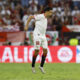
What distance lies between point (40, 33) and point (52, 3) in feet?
31.2

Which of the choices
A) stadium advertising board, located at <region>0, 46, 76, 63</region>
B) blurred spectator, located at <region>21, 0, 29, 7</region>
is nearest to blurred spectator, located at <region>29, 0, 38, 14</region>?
blurred spectator, located at <region>21, 0, 29, 7</region>

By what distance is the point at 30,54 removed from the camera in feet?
51.4

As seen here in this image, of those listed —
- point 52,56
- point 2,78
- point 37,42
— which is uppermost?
point 37,42

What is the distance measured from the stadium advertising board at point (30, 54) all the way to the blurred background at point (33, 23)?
116 cm

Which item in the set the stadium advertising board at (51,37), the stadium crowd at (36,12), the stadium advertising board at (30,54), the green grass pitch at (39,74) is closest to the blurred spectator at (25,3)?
the stadium crowd at (36,12)

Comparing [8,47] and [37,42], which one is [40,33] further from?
[8,47]

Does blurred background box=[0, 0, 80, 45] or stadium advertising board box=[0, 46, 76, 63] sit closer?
stadium advertising board box=[0, 46, 76, 63]

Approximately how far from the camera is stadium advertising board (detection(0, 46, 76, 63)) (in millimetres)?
15566

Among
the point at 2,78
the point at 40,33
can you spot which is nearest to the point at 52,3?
the point at 40,33

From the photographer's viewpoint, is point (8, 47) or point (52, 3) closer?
point (8, 47)

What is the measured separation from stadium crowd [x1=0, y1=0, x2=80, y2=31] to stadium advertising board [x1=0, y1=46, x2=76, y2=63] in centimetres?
173

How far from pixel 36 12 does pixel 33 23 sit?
35.5 inches

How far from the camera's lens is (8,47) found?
15891 mm

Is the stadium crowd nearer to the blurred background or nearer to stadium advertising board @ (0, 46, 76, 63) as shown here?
the blurred background
